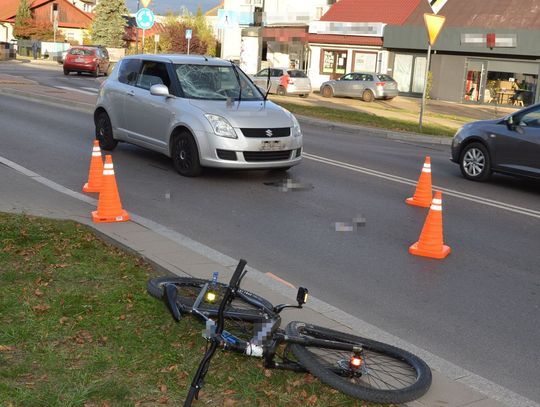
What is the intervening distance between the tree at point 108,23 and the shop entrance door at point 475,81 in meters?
48.1

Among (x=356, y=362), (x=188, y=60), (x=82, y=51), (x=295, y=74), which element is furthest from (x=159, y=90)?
(x=82, y=51)

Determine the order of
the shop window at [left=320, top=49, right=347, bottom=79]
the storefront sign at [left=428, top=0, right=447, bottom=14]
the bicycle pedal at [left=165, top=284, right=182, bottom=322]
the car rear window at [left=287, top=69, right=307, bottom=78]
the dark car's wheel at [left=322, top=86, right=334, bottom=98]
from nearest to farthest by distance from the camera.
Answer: the bicycle pedal at [left=165, top=284, right=182, bottom=322] → the car rear window at [left=287, top=69, right=307, bottom=78] → the dark car's wheel at [left=322, top=86, right=334, bottom=98] → the storefront sign at [left=428, top=0, right=447, bottom=14] → the shop window at [left=320, top=49, right=347, bottom=79]

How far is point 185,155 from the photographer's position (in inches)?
454

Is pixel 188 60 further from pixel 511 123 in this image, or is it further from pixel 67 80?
pixel 67 80

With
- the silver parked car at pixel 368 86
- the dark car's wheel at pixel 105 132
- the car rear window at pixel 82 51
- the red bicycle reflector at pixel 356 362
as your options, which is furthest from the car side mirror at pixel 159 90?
the car rear window at pixel 82 51

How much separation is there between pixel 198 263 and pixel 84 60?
125 feet

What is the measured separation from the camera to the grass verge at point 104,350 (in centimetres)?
396

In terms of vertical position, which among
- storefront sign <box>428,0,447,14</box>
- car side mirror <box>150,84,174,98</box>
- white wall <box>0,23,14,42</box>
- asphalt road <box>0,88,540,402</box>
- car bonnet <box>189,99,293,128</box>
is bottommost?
asphalt road <box>0,88,540,402</box>

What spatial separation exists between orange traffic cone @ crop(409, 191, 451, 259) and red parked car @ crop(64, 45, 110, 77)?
37.2 meters

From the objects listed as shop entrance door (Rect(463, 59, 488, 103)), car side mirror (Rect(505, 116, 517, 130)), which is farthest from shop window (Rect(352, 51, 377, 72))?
car side mirror (Rect(505, 116, 517, 130))

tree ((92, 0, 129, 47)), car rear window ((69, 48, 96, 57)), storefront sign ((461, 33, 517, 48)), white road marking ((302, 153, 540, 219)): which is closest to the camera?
white road marking ((302, 153, 540, 219))

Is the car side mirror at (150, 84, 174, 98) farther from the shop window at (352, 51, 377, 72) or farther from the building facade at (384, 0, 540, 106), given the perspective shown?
the shop window at (352, 51, 377, 72)

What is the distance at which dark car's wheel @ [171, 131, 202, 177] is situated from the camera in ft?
37.0

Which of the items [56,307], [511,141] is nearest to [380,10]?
[511,141]
